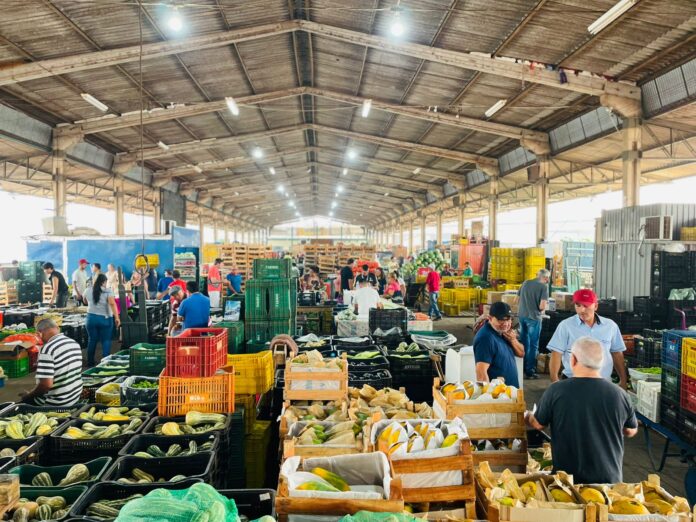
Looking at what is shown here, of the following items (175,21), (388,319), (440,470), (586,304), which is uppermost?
(175,21)

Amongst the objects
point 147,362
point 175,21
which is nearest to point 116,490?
point 147,362

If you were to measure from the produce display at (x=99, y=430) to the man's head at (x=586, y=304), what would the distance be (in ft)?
12.3

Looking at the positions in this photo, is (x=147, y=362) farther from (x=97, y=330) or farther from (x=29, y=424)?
(x=97, y=330)

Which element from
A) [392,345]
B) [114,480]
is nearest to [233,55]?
[392,345]

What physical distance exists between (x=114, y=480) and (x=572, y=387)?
271 centimetres

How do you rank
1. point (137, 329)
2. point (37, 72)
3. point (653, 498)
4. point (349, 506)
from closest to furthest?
point (349, 506)
point (653, 498)
point (137, 329)
point (37, 72)

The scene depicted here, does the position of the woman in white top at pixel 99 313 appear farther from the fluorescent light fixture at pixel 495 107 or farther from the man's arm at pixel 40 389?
the fluorescent light fixture at pixel 495 107

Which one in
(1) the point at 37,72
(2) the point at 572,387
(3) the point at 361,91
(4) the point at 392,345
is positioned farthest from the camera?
(3) the point at 361,91

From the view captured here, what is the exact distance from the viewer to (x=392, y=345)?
303 inches

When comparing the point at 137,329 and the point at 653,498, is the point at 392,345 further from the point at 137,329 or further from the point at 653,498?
the point at 653,498

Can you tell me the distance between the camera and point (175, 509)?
191cm

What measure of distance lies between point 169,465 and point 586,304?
3504 millimetres

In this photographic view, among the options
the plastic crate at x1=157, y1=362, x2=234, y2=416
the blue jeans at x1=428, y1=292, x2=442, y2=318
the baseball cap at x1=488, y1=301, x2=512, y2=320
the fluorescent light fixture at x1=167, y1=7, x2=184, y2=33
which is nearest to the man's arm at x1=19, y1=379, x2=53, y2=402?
the plastic crate at x1=157, y1=362, x2=234, y2=416

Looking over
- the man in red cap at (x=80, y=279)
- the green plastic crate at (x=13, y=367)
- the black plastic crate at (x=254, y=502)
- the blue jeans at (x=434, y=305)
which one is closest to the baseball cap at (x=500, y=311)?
the black plastic crate at (x=254, y=502)
